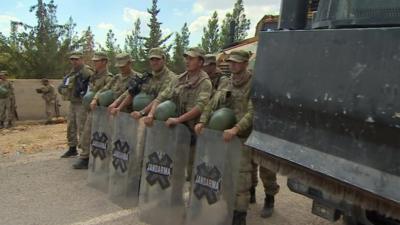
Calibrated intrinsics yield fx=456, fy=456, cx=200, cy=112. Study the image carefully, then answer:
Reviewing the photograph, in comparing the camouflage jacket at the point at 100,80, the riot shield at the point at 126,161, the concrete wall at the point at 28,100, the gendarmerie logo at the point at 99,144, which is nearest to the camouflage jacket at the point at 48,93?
the concrete wall at the point at 28,100

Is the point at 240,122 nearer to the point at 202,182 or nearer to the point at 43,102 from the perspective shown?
the point at 202,182

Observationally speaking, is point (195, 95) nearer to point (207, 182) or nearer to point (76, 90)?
point (207, 182)

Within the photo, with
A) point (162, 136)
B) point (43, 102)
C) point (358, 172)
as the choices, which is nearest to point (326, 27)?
point (358, 172)

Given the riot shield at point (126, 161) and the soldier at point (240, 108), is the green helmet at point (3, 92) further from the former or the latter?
the soldier at point (240, 108)

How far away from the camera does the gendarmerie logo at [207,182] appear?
4.11 m

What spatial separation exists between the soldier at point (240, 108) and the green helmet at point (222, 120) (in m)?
0.08

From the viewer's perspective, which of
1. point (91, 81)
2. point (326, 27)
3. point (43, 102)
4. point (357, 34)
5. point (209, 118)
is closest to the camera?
point (357, 34)

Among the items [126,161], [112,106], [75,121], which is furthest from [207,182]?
[75,121]

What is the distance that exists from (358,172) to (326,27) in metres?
0.85

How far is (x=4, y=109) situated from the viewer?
1439cm

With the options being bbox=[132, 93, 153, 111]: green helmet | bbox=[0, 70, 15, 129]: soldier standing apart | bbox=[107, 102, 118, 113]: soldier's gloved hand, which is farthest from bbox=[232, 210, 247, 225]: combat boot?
bbox=[0, 70, 15, 129]: soldier standing apart

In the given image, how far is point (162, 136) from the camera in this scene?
469cm

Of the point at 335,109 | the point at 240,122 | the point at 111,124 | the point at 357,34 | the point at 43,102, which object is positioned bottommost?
the point at 43,102

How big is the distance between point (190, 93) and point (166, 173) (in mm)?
1010
